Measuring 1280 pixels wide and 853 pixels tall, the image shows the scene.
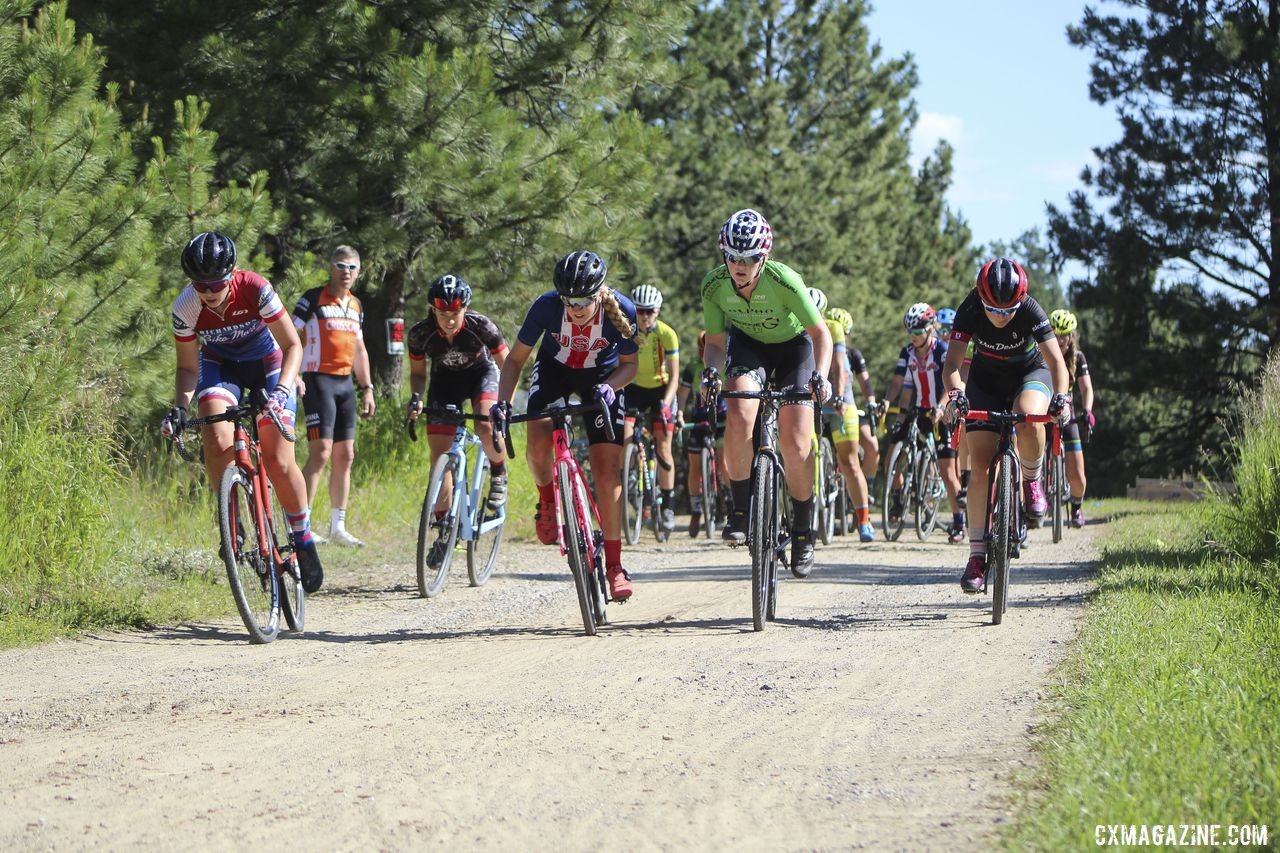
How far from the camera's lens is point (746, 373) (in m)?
8.11

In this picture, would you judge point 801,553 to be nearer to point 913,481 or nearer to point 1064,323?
point 913,481

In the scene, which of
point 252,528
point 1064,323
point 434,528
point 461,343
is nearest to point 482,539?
point 434,528

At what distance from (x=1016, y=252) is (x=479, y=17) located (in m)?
148

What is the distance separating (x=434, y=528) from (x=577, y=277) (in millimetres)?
2685

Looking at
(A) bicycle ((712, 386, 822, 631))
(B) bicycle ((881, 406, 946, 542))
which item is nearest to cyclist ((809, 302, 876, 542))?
(B) bicycle ((881, 406, 946, 542))

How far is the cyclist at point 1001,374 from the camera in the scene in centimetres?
808

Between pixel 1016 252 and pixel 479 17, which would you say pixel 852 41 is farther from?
pixel 1016 252

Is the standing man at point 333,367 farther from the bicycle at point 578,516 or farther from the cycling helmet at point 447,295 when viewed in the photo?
the bicycle at point 578,516

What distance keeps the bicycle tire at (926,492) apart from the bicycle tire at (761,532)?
261 inches

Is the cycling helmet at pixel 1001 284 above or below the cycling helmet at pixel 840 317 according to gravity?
below

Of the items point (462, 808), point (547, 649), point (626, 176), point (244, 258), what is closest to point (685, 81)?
point (626, 176)

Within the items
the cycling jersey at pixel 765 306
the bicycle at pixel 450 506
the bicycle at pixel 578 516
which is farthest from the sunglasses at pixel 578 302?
the bicycle at pixel 450 506

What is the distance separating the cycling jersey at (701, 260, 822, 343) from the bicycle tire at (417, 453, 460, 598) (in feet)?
7.23

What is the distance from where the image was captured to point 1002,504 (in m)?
7.93
